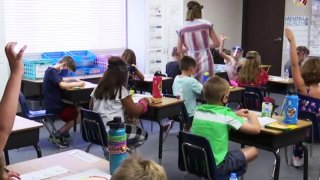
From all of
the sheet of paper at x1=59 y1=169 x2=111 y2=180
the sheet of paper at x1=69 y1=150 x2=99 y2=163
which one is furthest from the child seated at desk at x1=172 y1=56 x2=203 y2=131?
the sheet of paper at x1=59 y1=169 x2=111 y2=180

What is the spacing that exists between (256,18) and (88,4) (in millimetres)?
4236

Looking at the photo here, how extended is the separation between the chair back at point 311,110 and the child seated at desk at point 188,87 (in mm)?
1178

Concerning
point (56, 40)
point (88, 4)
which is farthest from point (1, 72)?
point (88, 4)

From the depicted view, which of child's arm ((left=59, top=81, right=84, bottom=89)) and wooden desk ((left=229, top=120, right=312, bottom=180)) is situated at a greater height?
child's arm ((left=59, top=81, right=84, bottom=89))

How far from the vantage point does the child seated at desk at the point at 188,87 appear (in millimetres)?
4664

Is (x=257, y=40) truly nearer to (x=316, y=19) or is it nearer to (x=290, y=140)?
(x=316, y=19)

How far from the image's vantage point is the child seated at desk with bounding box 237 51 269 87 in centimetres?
559

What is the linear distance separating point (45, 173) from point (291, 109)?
1888 millimetres

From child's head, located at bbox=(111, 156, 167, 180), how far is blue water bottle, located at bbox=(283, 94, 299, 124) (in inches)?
79.1

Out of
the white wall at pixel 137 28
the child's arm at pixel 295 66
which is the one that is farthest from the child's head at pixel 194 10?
the white wall at pixel 137 28

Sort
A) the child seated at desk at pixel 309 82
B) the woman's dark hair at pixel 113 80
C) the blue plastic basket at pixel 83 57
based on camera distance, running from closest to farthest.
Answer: the woman's dark hair at pixel 113 80
the child seated at desk at pixel 309 82
the blue plastic basket at pixel 83 57

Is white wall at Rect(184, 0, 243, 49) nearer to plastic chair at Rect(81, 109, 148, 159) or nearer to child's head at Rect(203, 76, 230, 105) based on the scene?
plastic chair at Rect(81, 109, 148, 159)

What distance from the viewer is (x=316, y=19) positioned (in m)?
8.40

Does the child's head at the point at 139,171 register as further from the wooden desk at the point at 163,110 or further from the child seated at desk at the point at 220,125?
the wooden desk at the point at 163,110
